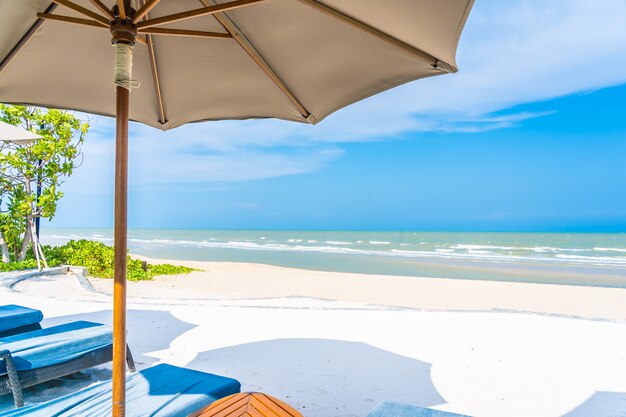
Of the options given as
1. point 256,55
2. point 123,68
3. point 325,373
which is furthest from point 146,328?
point 123,68

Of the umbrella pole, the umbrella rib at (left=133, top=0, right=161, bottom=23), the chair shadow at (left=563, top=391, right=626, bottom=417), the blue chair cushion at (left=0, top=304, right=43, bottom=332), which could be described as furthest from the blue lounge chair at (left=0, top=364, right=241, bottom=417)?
the chair shadow at (left=563, top=391, right=626, bottom=417)

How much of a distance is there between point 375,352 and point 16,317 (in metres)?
3.17

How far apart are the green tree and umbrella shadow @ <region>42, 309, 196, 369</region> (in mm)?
5357

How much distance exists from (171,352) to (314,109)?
265 centimetres

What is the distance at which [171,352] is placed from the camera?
3756 mm

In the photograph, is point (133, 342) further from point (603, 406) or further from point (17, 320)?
point (603, 406)

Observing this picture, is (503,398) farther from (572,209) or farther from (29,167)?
(572,209)

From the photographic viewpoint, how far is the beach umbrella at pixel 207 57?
163 centimetres

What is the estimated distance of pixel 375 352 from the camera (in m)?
3.82

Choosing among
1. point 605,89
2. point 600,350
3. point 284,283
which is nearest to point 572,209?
point 605,89

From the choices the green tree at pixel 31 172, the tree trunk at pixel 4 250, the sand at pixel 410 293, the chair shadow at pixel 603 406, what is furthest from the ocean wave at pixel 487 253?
the chair shadow at pixel 603 406

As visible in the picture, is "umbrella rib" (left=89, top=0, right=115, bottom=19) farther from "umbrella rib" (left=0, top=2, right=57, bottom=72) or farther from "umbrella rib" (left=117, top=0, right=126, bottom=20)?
"umbrella rib" (left=0, top=2, right=57, bottom=72)

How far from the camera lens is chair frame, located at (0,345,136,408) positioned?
2.41 metres

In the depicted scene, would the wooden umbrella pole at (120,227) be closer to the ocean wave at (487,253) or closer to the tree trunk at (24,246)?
the tree trunk at (24,246)
